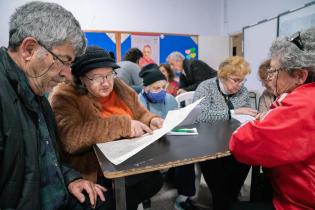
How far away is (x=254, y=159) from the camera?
3.11 ft

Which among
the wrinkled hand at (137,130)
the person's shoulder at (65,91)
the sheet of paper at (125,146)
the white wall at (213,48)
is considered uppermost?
the white wall at (213,48)

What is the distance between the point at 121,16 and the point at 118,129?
12.5 feet

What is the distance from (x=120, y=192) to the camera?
0.93 metres

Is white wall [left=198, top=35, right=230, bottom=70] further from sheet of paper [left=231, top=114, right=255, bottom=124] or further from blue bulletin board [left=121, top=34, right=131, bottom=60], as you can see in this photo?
sheet of paper [left=231, top=114, right=255, bottom=124]

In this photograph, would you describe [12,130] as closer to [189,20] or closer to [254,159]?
[254,159]

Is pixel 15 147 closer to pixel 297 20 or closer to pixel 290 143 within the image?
pixel 290 143

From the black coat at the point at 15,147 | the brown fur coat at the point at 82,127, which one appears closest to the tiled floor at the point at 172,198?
the brown fur coat at the point at 82,127

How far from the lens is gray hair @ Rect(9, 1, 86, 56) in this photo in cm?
80

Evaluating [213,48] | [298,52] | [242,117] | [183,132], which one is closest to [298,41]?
[298,52]

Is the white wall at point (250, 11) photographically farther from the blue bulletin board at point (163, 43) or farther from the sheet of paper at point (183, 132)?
the sheet of paper at point (183, 132)

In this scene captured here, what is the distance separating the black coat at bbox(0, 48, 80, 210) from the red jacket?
0.73m

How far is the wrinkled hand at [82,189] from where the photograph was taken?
1.02m

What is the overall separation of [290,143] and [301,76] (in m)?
0.31

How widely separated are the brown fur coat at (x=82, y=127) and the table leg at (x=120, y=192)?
10.6 inches
